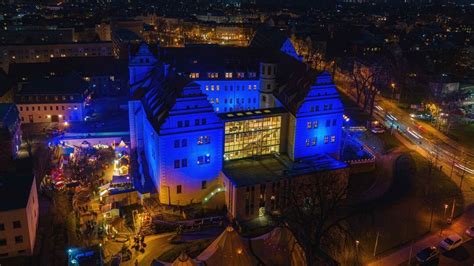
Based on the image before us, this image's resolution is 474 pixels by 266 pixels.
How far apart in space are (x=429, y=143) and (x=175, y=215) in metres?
50.9

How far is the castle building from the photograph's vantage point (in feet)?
174

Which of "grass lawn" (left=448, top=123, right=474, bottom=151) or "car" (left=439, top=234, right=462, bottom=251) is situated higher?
"grass lawn" (left=448, top=123, right=474, bottom=151)

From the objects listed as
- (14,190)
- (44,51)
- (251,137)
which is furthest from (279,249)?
(44,51)

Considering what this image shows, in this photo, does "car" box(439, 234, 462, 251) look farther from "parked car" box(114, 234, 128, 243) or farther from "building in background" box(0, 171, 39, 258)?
"building in background" box(0, 171, 39, 258)

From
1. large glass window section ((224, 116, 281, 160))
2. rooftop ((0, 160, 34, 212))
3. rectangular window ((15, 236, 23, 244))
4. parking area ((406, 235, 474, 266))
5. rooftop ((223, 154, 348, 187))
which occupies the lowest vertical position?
parking area ((406, 235, 474, 266))

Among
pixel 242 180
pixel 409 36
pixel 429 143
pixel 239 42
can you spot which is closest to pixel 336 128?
pixel 242 180

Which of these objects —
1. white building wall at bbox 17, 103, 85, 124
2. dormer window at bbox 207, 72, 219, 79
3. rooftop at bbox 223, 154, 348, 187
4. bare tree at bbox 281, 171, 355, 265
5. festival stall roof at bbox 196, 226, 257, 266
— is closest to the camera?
festival stall roof at bbox 196, 226, 257, 266

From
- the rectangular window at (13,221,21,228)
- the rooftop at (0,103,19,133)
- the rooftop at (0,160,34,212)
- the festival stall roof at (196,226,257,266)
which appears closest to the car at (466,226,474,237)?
the festival stall roof at (196,226,257,266)

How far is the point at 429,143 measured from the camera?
77.4 m

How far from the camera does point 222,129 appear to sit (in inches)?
2183

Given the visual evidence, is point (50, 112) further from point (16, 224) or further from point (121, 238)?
point (121, 238)

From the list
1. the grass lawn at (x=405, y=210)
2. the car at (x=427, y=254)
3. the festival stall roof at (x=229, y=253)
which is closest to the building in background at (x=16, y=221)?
the festival stall roof at (x=229, y=253)

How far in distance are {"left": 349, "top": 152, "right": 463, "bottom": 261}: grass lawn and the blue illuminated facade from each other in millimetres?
11582

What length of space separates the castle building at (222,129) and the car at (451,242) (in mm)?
15833
